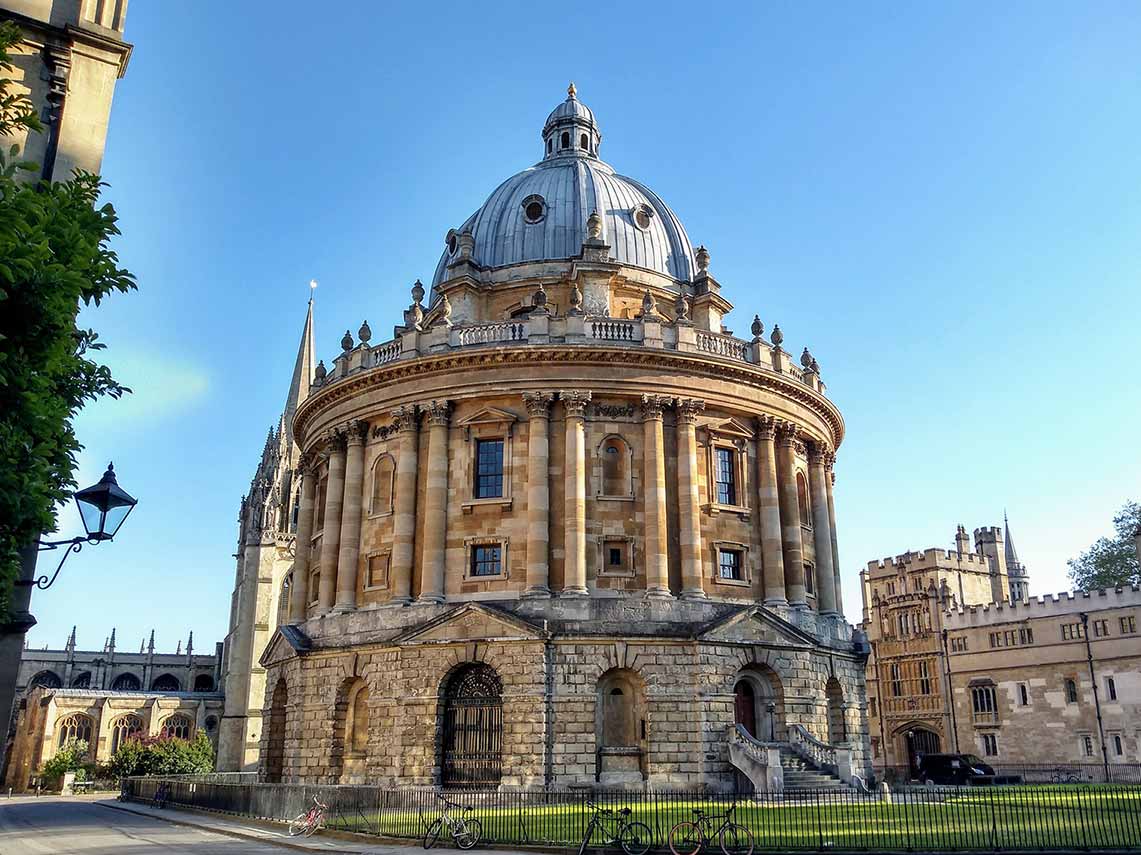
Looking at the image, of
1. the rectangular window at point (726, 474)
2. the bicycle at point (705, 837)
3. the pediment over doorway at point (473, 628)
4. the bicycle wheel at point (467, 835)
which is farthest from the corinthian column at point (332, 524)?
the bicycle at point (705, 837)

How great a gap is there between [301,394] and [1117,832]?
87021 millimetres

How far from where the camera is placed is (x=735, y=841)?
17.7 m

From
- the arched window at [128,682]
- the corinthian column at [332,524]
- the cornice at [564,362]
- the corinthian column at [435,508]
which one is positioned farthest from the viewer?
the arched window at [128,682]

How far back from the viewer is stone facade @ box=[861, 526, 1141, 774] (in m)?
55.6

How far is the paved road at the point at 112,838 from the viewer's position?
71.2 ft

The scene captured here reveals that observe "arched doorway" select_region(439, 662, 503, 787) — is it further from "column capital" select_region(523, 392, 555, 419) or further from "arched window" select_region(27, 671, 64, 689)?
"arched window" select_region(27, 671, 64, 689)

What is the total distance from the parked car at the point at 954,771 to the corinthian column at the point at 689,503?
20056 millimetres

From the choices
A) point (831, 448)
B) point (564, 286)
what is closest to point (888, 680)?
point (831, 448)

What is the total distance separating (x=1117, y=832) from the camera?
64.0 ft

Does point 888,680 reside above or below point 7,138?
below

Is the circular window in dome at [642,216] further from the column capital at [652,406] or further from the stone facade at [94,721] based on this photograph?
the stone facade at [94,721]

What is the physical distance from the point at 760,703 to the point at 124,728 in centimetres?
7131

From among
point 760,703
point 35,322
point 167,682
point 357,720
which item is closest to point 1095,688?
point 760,703

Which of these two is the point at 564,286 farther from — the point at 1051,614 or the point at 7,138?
the point at 1051,614
